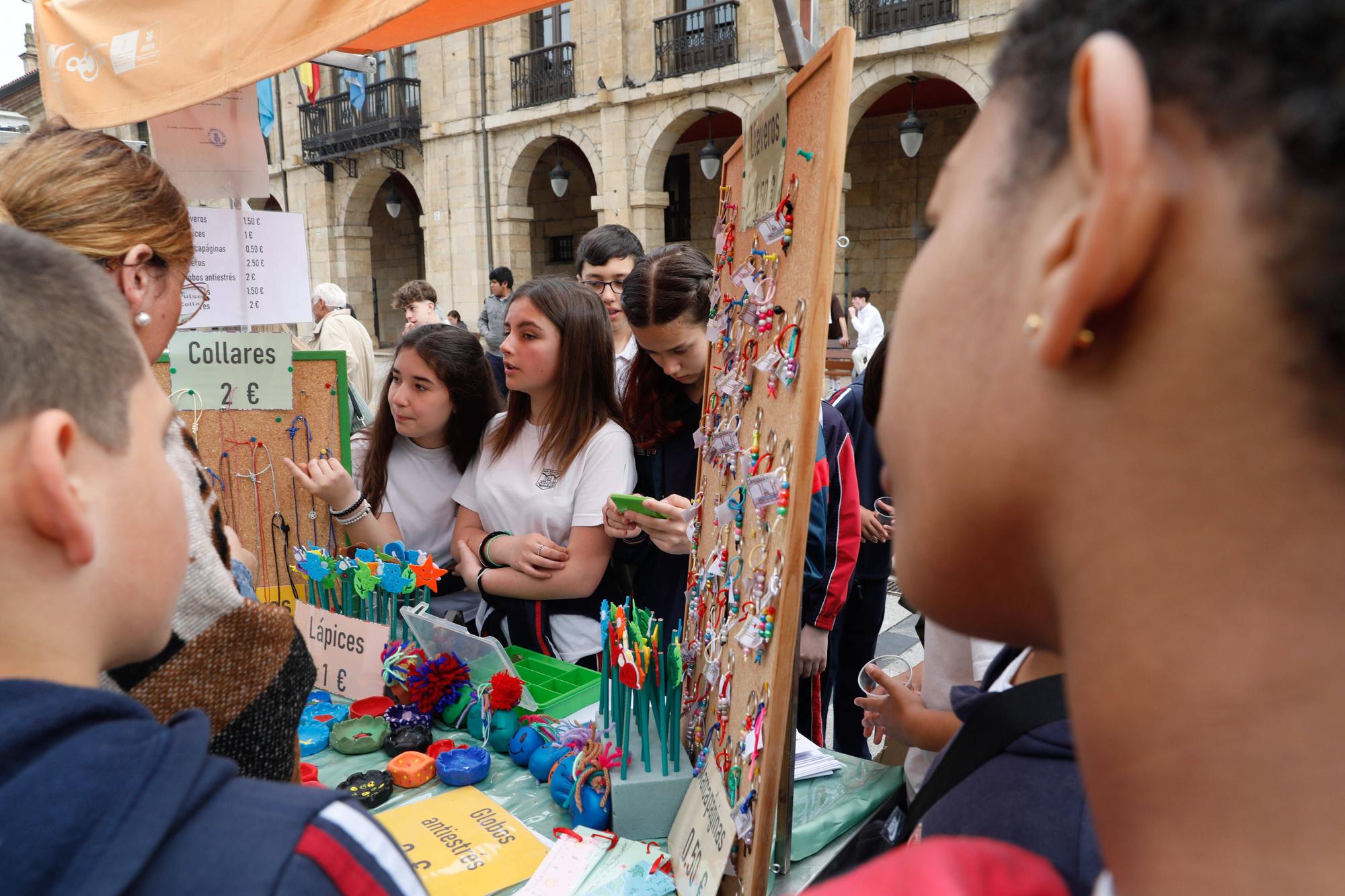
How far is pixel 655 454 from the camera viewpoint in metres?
2.48

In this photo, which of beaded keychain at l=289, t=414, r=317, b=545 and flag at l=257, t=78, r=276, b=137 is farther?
flag at l=257, t=78, r=276, b=137

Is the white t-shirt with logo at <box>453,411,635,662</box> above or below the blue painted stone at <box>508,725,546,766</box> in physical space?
above

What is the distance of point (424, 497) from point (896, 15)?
34.0 feet

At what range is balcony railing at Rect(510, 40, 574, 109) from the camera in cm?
1345

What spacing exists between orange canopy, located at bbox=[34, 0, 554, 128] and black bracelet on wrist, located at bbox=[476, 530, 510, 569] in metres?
1.30

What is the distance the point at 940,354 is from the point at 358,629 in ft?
6.45

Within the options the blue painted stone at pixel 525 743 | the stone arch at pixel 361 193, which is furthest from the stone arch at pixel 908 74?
the blue painted stone at pixel 525 743

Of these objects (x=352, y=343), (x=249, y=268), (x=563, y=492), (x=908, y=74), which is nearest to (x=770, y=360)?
(x=563, y=492)

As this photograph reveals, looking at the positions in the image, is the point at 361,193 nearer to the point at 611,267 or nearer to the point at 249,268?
the point at 611,267

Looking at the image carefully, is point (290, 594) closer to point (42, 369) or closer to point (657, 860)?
point (657, 860)

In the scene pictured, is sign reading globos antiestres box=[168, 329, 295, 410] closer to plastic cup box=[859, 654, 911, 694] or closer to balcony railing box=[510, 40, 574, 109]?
plastic cup box=[859, 654, 911, 694]

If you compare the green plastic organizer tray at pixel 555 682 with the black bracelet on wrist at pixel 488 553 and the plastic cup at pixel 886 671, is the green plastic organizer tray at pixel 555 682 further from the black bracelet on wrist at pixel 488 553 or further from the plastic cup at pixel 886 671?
the plastic cup at pixel 886 671

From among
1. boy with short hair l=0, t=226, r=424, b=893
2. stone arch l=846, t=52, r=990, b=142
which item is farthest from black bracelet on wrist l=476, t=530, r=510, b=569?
stone arch l=846, t=52, r=990, b=142

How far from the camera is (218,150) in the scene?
9.50ft
